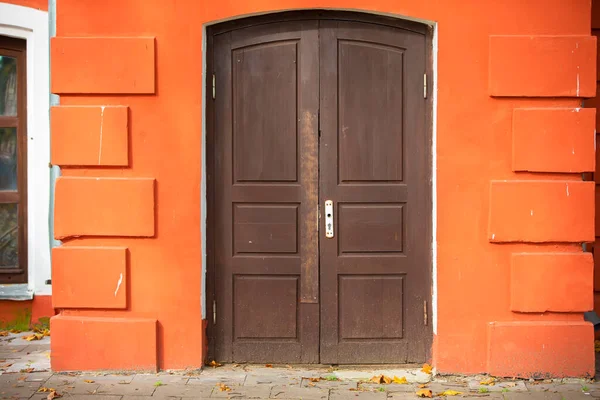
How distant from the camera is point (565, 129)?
18.2 ft

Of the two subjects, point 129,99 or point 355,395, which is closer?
point 355,395

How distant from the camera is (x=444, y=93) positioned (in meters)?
5.62

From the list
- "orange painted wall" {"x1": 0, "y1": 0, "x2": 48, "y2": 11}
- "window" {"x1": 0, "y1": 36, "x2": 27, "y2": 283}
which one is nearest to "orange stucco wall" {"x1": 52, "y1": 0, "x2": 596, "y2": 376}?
"orange painted wall" {"x1": 0, "y1": 0, "x2": 48, "y2": 11}

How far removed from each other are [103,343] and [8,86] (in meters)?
2.84

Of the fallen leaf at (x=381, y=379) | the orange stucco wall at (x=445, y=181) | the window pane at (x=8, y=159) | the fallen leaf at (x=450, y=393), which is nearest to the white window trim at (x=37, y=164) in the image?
the window pane at (x=8, y=159)

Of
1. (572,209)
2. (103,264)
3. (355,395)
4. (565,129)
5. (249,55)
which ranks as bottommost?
(355,395)

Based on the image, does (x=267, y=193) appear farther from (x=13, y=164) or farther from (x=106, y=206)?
(x=13, y=164)

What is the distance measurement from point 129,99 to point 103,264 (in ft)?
3.94

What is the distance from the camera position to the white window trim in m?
7.05

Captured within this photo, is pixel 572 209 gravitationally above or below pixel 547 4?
below

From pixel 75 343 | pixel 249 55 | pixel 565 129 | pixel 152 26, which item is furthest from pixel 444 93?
pixel 75 343

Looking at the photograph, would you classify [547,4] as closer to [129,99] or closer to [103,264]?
[129,99]

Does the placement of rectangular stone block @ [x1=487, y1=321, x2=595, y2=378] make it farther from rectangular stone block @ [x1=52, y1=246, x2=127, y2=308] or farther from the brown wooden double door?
rectangular stone block @ [x1=52, y1=246, x2=127, y2=308]

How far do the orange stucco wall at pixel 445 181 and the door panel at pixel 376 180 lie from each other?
7.8 inches
